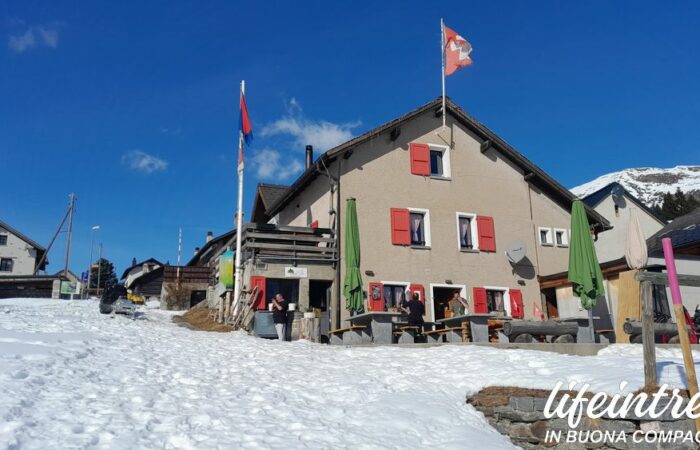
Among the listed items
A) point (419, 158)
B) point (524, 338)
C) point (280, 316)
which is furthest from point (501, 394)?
point (419, 158)

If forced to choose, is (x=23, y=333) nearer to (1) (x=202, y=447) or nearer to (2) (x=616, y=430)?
(1) (x=202, y=447)

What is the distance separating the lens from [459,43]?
22781 mm

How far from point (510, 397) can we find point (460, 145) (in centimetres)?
1643

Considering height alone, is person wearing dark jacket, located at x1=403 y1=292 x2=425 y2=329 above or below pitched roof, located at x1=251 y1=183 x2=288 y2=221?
below

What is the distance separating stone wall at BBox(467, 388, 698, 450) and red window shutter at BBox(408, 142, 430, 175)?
14195 millimetres

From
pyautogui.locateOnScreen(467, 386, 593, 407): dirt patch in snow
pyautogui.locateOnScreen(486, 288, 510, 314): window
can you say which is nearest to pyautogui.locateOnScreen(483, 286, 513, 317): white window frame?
pyautogui.locateOnScreen(486, 288, 510, 314): window

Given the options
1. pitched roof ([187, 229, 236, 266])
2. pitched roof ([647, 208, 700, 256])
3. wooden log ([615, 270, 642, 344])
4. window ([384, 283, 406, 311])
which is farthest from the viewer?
pitched roof ([187, 229, 236, 266])

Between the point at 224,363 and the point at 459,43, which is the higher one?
the point at 459,43

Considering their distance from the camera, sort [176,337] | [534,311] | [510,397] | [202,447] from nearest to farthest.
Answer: [202,447]
[510,397]
[176,337]
[534,311]

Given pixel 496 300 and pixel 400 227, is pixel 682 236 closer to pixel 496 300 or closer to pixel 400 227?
pixel 496 300

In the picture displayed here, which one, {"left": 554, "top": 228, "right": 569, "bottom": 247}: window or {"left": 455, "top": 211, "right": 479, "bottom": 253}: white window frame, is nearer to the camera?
{"left": 455, "top": 211, "right": 479, "bottom": 253}: white window frame

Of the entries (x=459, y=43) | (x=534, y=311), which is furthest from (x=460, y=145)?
(x=534, y=311)

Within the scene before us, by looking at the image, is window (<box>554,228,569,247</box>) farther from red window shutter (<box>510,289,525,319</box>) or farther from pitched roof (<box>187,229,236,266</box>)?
pitched roof (<box>187,229,236,266</box>)

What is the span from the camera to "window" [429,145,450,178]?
909 inches
